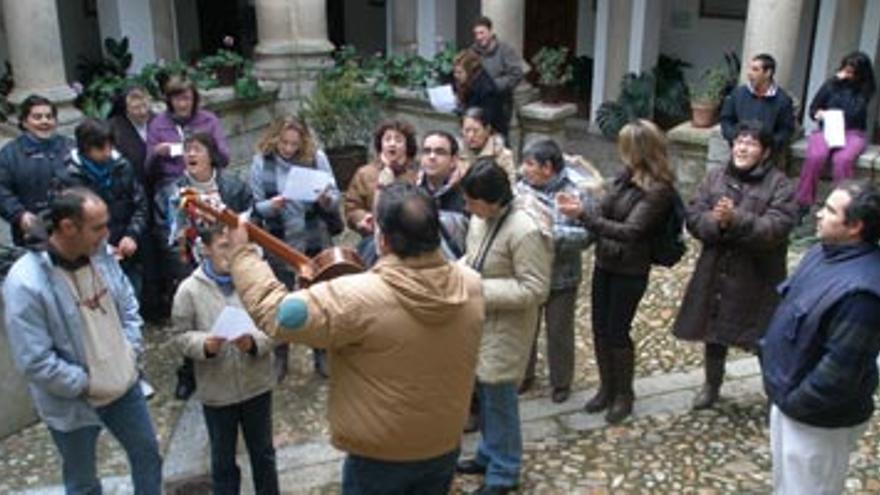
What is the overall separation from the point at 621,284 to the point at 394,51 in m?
9.96

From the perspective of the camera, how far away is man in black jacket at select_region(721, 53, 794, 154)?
7.60 m

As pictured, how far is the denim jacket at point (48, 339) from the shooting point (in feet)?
11.7

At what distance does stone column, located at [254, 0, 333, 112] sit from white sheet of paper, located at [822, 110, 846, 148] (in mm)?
5456

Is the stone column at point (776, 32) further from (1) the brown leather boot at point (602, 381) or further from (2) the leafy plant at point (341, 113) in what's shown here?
(1) the brown leather boot at point (602, 381)

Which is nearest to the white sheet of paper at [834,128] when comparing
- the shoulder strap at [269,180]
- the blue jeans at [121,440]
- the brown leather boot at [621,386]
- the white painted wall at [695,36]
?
the brown leather boot at [621,386]

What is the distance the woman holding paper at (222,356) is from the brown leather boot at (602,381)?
196cm

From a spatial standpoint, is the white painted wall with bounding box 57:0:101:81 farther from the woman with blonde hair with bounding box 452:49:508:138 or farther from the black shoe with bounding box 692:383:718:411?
the black shoe with bounding box 692:383:718:411

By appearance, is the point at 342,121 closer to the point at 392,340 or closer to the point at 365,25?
the point at 392,340

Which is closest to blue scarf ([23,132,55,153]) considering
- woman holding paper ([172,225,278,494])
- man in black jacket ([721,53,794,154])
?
woman holding paper ([172,225,278,494])

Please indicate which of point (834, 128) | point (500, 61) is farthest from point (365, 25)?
point (834, 128)

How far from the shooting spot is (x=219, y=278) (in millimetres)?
3977

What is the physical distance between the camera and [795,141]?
27.8 feet

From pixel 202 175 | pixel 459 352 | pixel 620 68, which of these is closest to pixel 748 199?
pixel 459 352

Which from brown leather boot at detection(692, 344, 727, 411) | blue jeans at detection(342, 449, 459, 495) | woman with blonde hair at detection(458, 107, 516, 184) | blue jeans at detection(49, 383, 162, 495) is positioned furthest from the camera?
woman with blonde hair at detection(458, 107, 516, 184)
